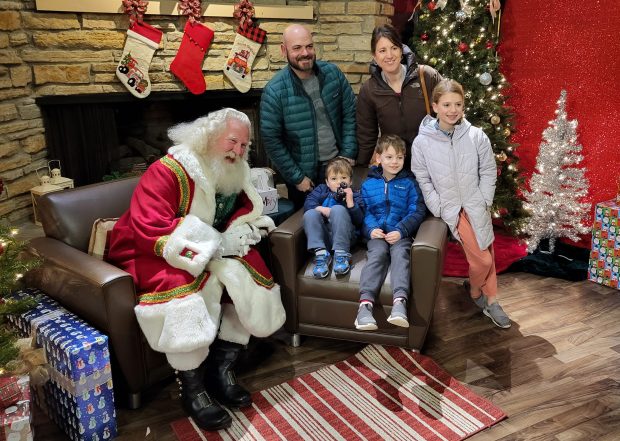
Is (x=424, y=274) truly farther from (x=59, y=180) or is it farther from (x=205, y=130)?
(x=59, y=180)

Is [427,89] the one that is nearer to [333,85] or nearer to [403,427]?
[333,85]

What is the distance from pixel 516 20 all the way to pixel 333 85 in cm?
186

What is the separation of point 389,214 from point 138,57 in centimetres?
225

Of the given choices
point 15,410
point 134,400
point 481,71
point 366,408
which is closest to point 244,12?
point 481,71

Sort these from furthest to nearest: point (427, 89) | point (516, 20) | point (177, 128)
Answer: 1. point (516, 20)
2. point (427, 89)
3. point (177, 128)

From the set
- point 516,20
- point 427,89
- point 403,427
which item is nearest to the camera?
point 403,427

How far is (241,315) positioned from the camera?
2580 mm

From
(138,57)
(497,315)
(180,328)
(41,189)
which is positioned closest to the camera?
(180,328)

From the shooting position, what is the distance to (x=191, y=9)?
419 cm

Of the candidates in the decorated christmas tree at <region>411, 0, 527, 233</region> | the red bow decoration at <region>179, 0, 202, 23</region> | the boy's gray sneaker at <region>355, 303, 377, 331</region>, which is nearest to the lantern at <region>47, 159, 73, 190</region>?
the red bow decoration at <region>179, 0, 202, 23</region>

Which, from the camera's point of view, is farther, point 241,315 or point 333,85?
point 333,85

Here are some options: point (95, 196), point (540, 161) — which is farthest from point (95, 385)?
point (540, 161)

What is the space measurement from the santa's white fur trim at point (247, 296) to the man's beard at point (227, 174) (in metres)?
0.36

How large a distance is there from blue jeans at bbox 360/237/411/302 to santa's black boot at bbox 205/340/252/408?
0.66m
